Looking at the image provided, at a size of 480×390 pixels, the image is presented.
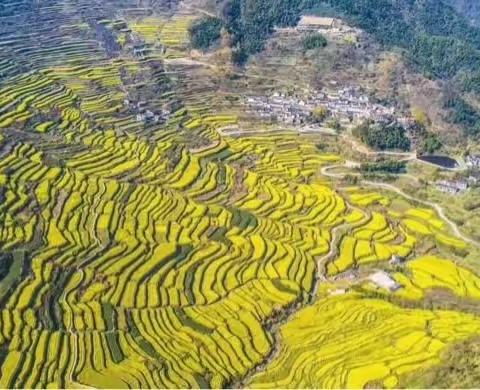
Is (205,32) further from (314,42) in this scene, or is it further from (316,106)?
(316,106)

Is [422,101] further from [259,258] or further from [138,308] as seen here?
[138,308]

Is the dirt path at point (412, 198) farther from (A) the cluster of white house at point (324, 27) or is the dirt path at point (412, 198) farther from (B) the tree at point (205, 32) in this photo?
(A) the cluster of white house at point (324, 27)

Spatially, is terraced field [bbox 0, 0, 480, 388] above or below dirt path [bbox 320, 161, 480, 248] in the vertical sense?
above

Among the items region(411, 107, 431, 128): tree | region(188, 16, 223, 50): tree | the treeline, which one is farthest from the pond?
region(188, 16, 223, 50): tree

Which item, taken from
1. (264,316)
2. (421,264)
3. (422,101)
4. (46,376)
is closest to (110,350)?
(46,376)

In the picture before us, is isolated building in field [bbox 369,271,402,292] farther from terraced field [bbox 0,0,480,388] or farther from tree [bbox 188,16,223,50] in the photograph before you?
tree [bbox 188,16,223,50]
